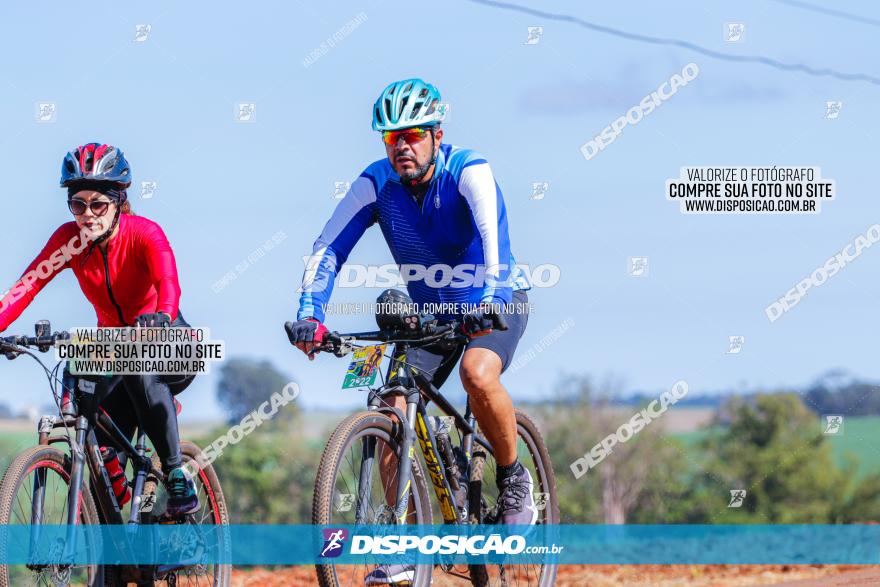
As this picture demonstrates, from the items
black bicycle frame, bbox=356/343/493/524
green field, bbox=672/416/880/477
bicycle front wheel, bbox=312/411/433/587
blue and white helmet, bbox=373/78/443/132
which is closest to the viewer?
bicycle front wheel, bbox=312/411/433/587

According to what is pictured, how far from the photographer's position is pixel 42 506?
7.54 meters

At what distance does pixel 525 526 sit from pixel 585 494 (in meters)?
43.0

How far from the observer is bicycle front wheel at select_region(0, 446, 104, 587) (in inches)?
286

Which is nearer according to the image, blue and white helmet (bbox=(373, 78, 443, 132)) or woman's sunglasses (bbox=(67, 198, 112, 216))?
blue and white helmet (bbox=(373, 78, 443, 132))

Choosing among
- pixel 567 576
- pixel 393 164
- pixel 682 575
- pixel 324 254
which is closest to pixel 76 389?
pixel 324 254

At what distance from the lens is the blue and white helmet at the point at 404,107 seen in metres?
7.79

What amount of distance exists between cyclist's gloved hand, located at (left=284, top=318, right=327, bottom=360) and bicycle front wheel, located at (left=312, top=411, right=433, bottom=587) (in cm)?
45

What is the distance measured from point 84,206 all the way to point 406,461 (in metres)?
2.22

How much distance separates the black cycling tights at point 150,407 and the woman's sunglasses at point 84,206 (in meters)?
0.90
